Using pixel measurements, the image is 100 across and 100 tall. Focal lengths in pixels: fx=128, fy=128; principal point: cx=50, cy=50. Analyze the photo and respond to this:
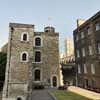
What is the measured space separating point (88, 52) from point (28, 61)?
12.9 metres

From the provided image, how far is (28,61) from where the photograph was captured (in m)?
26.1

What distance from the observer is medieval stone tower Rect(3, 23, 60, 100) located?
24.2 metres

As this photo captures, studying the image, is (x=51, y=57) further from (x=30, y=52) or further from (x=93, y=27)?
(x=93, y=27)

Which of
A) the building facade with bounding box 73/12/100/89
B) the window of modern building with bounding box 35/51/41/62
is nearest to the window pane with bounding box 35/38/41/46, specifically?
the window of modern building with bounding box 35/51/41/62

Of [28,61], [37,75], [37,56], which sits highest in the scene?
[37,56]

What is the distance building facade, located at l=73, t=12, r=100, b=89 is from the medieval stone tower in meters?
5.25

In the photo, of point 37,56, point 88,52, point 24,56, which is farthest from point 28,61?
point 88,52

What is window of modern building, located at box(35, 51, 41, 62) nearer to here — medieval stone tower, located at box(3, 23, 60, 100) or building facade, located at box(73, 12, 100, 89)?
medieval stone tower, located at box(3, 23, 60, 100)

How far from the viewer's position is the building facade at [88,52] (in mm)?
24812

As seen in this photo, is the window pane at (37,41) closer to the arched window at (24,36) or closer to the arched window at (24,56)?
the arched window at (24,36)

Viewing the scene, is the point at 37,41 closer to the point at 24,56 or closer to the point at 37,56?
the point at 37,56

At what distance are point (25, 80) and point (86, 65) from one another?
13513 mm

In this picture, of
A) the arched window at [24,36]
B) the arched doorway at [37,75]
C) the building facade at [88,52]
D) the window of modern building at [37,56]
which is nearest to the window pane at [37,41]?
the window of modern building at [37,56]

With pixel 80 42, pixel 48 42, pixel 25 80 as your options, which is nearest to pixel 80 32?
pixel 80 42
